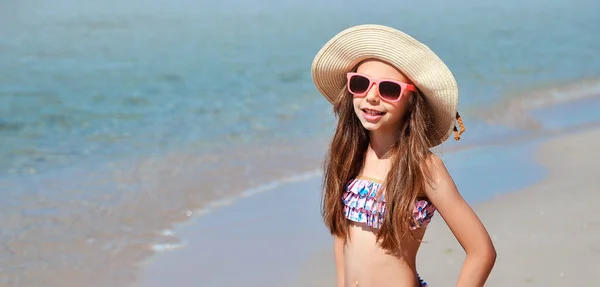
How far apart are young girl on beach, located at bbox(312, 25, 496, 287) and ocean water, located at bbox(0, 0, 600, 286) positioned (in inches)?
106

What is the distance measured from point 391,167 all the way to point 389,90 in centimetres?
25

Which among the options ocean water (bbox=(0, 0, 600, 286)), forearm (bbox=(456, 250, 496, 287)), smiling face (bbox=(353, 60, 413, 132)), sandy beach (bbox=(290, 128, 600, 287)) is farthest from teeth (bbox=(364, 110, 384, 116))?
ocean water (bbox=(0, 0, 600, 286))

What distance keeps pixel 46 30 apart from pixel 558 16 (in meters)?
Answer: 10.7

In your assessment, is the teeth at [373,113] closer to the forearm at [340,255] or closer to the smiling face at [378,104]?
the smiling face at [378,104]

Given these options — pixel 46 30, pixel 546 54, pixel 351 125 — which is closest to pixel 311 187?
pixel 351 125

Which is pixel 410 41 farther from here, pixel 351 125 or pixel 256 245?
pixel 256 245

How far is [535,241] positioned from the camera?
5484mm

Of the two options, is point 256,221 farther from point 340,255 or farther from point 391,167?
point 391,167

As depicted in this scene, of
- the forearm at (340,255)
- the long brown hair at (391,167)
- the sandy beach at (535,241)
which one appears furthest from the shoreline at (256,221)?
the long brown hair at (391,167)

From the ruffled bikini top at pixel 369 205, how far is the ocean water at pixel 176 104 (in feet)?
8.95

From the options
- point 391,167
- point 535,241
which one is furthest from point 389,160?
point 535,241

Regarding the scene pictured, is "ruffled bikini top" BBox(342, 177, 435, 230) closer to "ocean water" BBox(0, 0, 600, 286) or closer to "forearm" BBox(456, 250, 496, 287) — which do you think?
"forearm" BBox(456, 250, 496, 287)

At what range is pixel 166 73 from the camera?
532 inches

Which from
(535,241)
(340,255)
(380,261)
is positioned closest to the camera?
(380,261)
